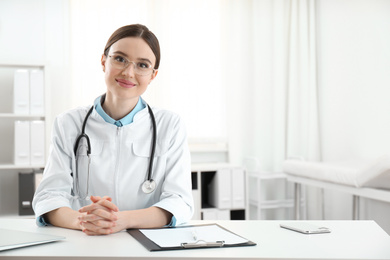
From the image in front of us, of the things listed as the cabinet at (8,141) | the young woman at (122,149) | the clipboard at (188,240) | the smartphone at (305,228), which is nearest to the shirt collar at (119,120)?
the young woman at (122,149)

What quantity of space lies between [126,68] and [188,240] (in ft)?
2.23

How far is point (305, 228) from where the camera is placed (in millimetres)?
1235

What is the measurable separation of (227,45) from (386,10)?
128cm

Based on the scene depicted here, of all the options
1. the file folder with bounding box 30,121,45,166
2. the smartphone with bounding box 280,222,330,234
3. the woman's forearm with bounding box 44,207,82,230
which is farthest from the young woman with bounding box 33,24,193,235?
the file folder with bounding box 30,121,45,166

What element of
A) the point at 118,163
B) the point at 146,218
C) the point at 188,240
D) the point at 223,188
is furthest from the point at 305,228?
the point at 223,188

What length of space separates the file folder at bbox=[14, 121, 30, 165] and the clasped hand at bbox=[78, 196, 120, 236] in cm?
218

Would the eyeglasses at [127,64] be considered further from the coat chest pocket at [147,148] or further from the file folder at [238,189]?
the file folder at [238,189]

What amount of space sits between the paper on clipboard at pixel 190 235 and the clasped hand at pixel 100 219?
8 cm

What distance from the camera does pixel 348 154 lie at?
3473 millimetres

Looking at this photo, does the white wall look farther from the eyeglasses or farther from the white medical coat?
the eyeglasses

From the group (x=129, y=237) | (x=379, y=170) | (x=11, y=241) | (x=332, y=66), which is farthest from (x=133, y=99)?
(x=332, y=66)

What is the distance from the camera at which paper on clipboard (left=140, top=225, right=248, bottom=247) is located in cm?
109

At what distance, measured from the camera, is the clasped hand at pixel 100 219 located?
3.85ft

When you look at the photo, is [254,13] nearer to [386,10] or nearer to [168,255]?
[386,10]
